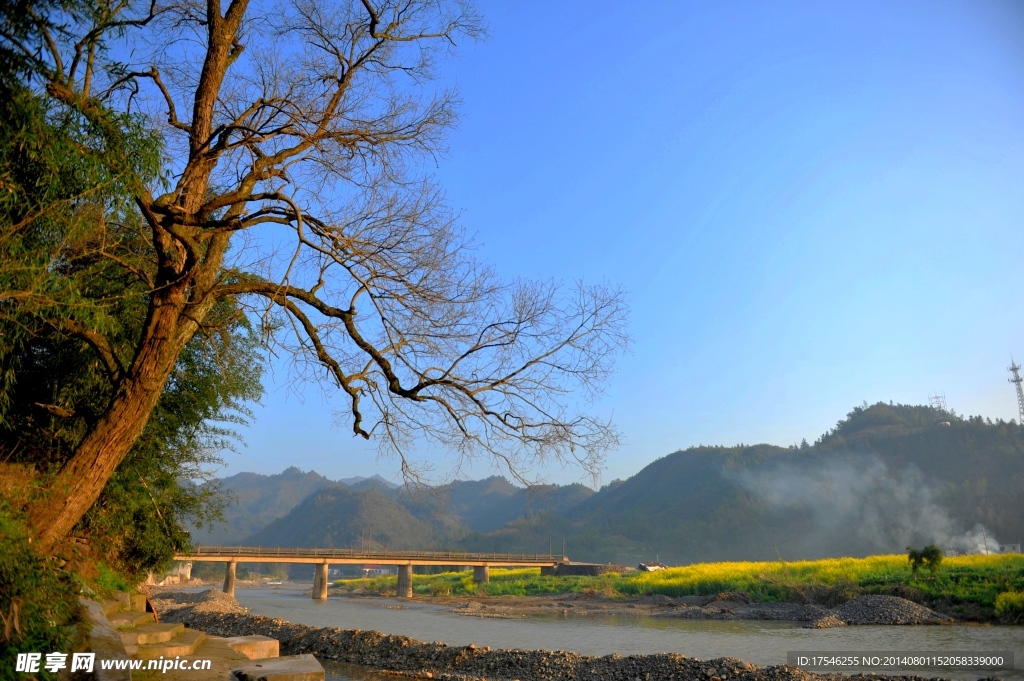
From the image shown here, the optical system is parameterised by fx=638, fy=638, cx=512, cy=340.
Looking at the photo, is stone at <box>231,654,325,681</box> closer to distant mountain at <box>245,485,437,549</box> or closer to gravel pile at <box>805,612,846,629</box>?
gravel pile at <box>805,612,846,629</box>

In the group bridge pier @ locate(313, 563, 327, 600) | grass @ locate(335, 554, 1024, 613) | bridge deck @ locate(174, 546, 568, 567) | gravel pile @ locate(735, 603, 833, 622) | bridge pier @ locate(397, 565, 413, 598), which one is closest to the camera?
grass @ locate(335, 554, 1024, 613)

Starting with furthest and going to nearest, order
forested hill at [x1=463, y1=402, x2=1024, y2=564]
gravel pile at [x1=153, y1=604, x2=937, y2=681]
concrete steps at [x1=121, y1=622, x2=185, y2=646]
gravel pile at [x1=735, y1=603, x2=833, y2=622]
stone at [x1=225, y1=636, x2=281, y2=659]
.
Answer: forested hill at [x1=463, y1=402, x2=1024, y2=564], gravel pile at [x1=735, y1=603, x2=833, y2=622], gravel pile at [x1=153, y1=604, x2=937, y2=681], stone at [x1=225, y1=636, x2=281, y2=659], concrete steps at [x1=121, y1=622, x2=185, y2=646]

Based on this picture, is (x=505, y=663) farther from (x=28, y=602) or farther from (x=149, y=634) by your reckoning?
(x=28, y=602)

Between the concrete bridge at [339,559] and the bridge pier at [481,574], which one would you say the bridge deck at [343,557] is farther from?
the bridge pier at [481,574]

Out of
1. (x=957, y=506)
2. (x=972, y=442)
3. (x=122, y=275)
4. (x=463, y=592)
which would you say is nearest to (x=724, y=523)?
(x=957, y=506)

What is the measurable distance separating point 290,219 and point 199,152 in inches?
38.5

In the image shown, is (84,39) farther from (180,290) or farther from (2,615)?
(2,615)

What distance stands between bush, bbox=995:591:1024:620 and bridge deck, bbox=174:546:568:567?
3848 cm

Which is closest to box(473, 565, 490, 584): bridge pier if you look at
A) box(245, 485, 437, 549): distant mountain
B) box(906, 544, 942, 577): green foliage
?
box(906, 544, 942, 577): green foliage

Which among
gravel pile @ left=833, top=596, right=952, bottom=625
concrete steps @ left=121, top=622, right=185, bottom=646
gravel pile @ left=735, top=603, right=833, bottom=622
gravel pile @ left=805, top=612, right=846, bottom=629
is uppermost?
concrete steps @ left=121, top=622, right=185, bottom=646

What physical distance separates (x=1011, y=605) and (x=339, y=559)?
42.6 m

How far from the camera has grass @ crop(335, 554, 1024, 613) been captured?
20.1 m

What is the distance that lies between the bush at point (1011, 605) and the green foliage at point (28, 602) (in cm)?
2159

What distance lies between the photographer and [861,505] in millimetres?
98875
